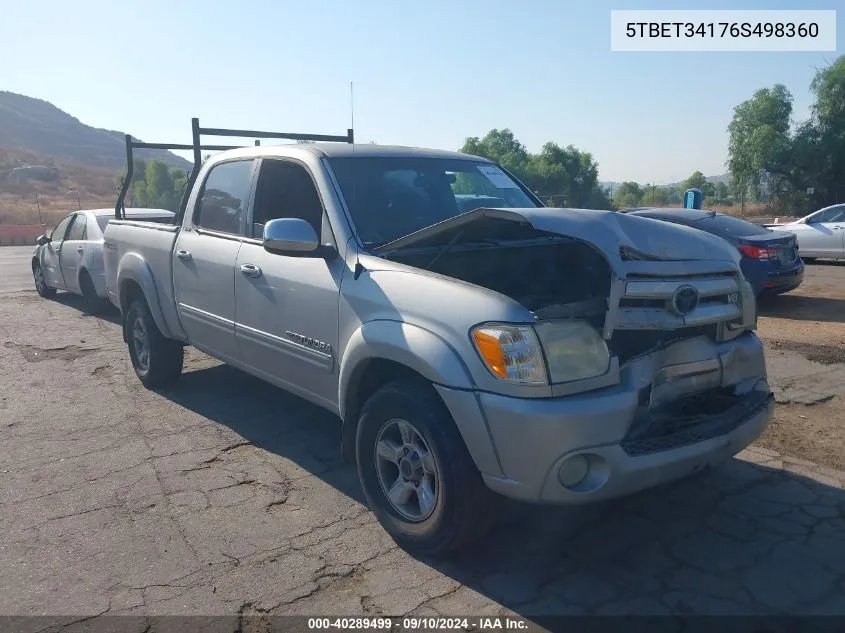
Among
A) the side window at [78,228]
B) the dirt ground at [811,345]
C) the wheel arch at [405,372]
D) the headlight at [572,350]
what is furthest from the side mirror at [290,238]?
the side window at [78,228]

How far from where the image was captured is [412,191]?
4516 millimetres

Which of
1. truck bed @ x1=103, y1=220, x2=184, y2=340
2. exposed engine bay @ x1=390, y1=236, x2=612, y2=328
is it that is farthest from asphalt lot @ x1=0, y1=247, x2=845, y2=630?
exposed engine bay @ x1=390, y1=236, x2=612, y2=328

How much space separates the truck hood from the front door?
445mm

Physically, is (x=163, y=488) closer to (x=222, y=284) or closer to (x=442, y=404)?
(x=222, y=284)

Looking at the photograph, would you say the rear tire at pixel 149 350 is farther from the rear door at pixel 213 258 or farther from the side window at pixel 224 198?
the side window at pixel 224 198

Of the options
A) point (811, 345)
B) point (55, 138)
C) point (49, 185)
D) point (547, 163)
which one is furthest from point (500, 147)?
point (55, 138)

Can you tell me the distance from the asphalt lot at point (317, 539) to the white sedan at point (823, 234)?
1159 cm

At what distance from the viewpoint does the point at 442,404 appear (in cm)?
316

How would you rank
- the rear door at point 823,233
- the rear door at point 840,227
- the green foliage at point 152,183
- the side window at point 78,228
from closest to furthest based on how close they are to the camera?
the side window at point 78,228 → the rear door at point 840,227 → the rear door at point 823,233 → the green foliage at point 152,183

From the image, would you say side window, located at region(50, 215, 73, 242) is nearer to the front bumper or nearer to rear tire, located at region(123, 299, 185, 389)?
rear tire, located at region(123, 299, 185, 389)

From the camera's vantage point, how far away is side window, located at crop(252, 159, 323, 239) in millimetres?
4328

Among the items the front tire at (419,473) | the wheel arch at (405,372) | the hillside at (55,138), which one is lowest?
the front tire at (419,473)

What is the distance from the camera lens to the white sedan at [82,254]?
973 centimetres

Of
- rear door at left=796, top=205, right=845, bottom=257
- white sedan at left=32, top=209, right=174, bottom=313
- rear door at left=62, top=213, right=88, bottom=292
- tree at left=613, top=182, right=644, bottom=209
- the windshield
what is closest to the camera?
the windshield
